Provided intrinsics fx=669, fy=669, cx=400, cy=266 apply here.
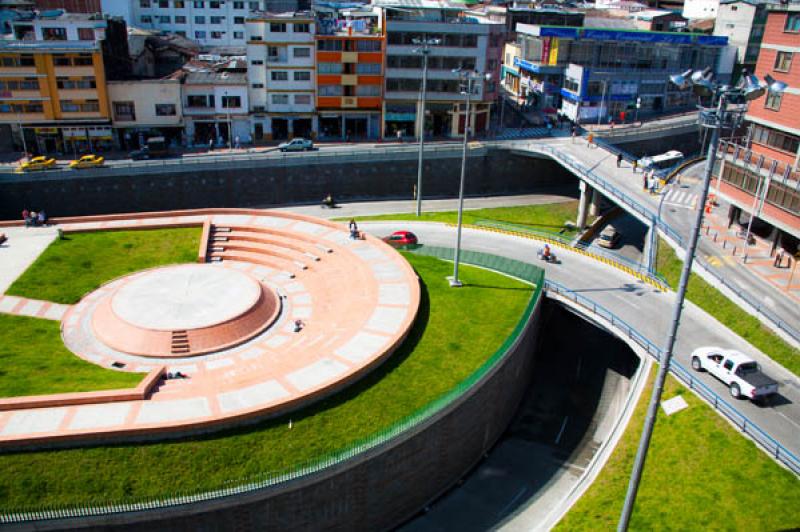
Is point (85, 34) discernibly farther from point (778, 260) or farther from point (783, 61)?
point (778, 260)

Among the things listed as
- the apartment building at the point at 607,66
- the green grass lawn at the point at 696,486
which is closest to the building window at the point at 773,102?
the green grass lawn at the point at 696,486

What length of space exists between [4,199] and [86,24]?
884 inches

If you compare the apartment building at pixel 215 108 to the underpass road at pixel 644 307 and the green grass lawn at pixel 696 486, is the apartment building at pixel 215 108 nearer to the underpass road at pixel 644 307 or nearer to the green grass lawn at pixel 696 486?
the underpass road at pixel 644 307

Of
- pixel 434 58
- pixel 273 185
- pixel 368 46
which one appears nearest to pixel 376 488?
pixel 273 185

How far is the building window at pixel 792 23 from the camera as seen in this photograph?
50.5m

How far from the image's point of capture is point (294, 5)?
3679 inches

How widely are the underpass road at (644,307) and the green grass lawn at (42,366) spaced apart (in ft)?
98.0

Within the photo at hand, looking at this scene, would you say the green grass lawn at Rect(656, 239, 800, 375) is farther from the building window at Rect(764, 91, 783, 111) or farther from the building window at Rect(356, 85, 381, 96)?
the building window at Rect(356, 85, 381, 96)

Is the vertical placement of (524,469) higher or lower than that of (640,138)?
lower

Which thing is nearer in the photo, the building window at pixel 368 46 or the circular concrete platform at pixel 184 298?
the circular concrete platform at pixel 184 298

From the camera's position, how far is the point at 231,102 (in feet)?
269

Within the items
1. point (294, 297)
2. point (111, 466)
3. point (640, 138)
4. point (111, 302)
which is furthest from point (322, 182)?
point (111, 466)

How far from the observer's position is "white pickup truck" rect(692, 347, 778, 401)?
3591cm

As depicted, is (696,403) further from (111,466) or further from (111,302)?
(111,302)
